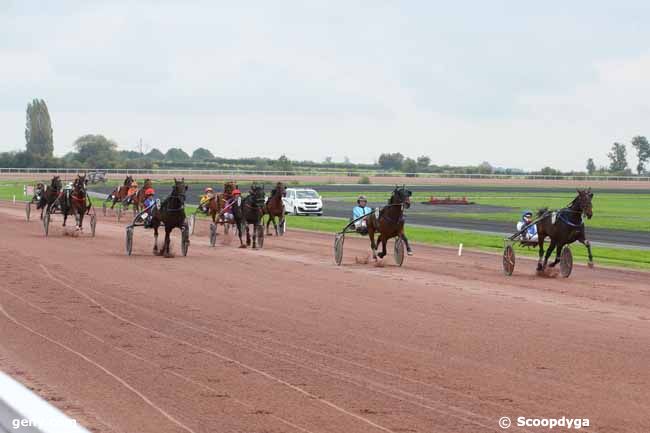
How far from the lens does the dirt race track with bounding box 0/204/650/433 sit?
821 cm

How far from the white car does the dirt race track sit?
107 ft

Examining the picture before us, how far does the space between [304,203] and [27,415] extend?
163 feet

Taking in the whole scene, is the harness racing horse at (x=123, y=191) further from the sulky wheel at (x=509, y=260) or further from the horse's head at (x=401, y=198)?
the sulky wheel at (x=509, y=260)

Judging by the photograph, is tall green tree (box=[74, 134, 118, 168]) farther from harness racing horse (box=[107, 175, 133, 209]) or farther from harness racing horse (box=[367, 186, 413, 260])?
harness racing horse (box=[367, 186, 413, 260])

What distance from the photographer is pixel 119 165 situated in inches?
5965

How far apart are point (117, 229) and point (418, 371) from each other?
95.4 ft

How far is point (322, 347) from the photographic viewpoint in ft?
37.5

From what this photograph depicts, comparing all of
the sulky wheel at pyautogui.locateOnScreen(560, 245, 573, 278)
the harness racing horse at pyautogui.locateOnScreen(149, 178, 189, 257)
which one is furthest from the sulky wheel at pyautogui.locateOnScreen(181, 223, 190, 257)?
the sulky wheel at pyautogui.locateOnScreen(560, 245, 573, 278)

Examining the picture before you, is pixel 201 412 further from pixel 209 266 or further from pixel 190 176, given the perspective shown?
pixel 190 176

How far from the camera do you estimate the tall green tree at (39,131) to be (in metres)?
164

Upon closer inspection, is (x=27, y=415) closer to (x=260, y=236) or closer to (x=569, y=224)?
(x=569, y=224)

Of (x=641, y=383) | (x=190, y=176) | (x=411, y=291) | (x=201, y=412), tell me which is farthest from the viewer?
(x=190, y=176)

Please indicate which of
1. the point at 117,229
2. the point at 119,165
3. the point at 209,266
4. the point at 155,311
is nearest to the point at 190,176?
the point at 119,165

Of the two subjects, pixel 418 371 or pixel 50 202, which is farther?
pixel 50 202
